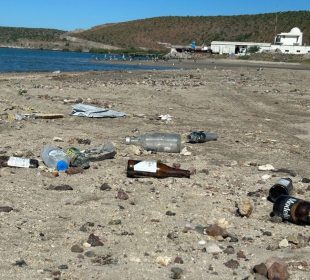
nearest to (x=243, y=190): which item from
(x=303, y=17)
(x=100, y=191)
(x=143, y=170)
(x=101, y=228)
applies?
(x=143, y=170)

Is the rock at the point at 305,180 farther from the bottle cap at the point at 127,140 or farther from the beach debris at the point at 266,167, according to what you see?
the bottle cap at the point at 127,140

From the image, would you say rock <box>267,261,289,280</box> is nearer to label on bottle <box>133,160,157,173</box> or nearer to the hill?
label on bottle <box>133,160,157,173</box>

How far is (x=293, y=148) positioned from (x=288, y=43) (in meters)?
98.7

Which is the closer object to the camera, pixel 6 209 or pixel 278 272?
pixel 278 272

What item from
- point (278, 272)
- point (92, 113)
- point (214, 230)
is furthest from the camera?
point (92, 113)

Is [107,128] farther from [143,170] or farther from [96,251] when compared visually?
[96,251]

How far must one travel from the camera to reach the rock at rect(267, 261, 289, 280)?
3736 millimetres

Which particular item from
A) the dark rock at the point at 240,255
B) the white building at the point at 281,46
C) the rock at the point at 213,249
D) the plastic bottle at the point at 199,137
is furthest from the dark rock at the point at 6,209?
the white building at the point at 281,46

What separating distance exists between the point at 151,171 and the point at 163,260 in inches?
91.8

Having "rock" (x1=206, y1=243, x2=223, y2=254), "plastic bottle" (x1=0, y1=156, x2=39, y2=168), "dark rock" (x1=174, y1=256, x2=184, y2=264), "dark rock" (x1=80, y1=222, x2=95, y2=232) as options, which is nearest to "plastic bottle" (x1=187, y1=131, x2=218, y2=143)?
"plastic bottle" (x1=0, y1=156, x2=39, y2=168)

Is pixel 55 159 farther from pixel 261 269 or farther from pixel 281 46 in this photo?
pixel 281 46

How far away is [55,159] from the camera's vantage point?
6.68 m


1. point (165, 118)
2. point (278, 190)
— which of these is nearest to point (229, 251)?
point (278, 190)

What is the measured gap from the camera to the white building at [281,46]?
318 ft
